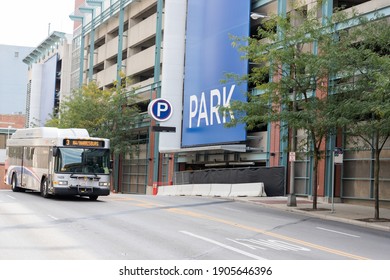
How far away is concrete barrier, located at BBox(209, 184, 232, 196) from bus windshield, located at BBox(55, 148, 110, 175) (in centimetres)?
1081

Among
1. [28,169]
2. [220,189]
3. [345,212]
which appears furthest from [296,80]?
[28,169]

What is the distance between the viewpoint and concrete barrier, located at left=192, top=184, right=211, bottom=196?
38281 millimetres

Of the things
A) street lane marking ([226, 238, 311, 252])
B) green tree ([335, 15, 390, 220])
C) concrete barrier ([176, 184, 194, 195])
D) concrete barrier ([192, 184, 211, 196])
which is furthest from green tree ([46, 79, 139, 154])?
street lane marking ([226, 238, 311, 252])

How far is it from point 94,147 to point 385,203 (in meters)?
14.1

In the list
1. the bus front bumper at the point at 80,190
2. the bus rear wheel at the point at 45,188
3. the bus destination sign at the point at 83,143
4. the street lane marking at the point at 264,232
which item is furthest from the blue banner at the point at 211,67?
the street lane marking at the point at 264,232

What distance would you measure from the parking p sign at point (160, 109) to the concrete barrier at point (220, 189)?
9.61 meters

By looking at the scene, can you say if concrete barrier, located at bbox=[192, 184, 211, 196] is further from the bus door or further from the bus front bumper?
the bus front bumper

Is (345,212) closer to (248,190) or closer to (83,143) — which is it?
(248,190)

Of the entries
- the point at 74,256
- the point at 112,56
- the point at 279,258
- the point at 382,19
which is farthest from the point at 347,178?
the point at 112,56

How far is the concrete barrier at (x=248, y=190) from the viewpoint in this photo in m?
34.4

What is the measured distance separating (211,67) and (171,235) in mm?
29674

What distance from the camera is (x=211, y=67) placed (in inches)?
1720

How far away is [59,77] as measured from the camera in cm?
8731

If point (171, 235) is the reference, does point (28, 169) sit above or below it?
above
